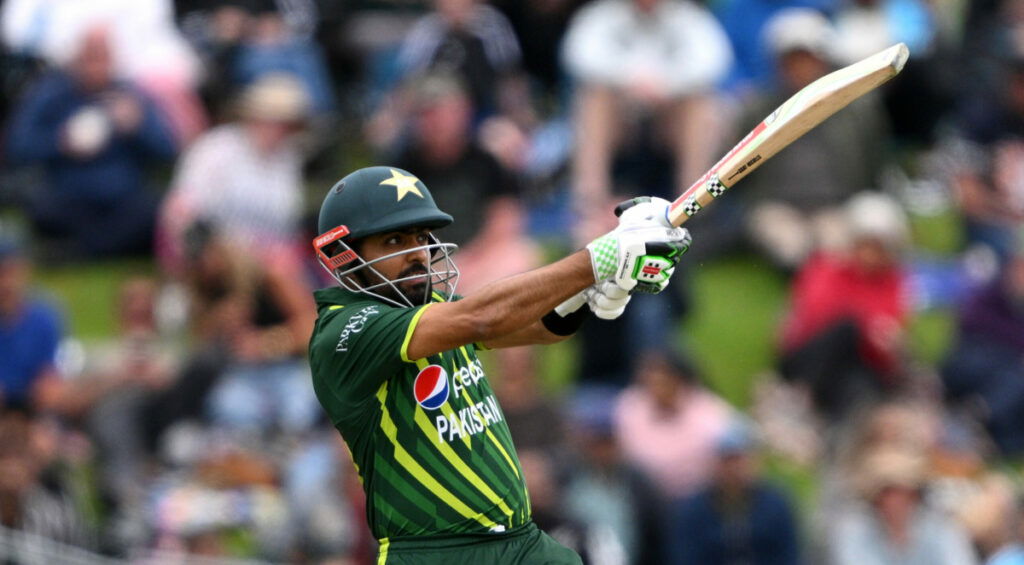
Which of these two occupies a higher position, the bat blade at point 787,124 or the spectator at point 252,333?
the bat blade at point 787,124

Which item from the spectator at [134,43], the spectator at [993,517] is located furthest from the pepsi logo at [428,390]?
the spectator at [134,43]

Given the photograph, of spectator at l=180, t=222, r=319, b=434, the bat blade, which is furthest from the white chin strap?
spectator at l=180, t=222, r=319, b=434

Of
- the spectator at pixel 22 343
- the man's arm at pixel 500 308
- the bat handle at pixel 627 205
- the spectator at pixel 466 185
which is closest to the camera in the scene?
the man's arm at pixel 500 308

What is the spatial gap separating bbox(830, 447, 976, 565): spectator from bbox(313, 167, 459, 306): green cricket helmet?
4899 millimetres

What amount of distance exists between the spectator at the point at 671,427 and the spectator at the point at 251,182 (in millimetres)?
3036

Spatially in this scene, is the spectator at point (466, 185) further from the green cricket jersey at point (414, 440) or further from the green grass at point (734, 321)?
the green cricket jersey at point (414, 440)

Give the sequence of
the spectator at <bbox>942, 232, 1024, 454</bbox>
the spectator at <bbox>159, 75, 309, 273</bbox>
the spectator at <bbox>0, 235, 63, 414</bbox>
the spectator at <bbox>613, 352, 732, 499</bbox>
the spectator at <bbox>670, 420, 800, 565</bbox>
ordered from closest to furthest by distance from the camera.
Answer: the spectator at <bbox>670, 420, 800, 565</bbox> < the spectator at <bbox>613, 352, 732, 499</bbox> < the spectator at <bbox>942, 232, 1024, 454</bbox> < the spectator at <bbox>0, 235, 63, 414</bbox> < the spectator at <bbox>159, 75, 309, 273</bbox>

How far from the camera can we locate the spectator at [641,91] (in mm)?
12922

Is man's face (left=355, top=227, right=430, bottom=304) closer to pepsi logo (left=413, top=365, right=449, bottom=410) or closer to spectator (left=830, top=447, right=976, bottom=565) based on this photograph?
pepsi logo (left=413, top=365, right=449, bottom=410)

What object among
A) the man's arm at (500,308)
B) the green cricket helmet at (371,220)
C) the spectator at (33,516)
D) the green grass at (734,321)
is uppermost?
the green cricket helmet at (371,220)

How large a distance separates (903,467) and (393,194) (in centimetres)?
521

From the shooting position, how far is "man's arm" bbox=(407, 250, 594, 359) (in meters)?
5.80

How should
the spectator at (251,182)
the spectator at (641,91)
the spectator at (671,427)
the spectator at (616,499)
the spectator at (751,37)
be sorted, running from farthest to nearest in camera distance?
the spectator at (751,37)
the spectator at (251,182)
the spectator at (641,91)
the spectator at (671,427)
the spectator at (616,499)

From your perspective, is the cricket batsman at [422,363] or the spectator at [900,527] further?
the spectator at [900,527]
